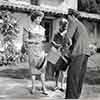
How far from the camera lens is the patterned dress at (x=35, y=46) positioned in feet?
16.0

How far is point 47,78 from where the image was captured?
5.71 m

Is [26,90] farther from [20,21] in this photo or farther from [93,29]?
[93,29]

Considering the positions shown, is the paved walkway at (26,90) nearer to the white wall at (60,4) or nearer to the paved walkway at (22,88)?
the paved walkway at (22,88)

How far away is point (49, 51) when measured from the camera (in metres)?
5.38

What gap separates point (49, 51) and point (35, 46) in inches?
22.0

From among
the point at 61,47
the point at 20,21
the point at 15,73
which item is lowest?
the point at 15,73

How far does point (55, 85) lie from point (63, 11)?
6317mm

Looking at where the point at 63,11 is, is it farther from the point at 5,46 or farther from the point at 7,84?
the point at 7,84

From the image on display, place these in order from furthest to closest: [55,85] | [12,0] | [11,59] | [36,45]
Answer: [12,0]
[11,59]
[55,85]
[36,45]

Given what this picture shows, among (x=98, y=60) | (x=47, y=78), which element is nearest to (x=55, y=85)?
(x=47, y=78)

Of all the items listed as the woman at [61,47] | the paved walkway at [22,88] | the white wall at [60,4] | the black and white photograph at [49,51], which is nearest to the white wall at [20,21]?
the black and white photograph at [49,51]

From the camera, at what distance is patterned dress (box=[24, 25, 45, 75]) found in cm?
488

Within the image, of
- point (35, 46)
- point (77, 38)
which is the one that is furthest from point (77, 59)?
point (35, 46)

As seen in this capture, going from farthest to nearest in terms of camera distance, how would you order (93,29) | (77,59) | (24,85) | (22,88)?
1. (93,29)
2. (24,85)
3. (22,88)
4. (77,59)
